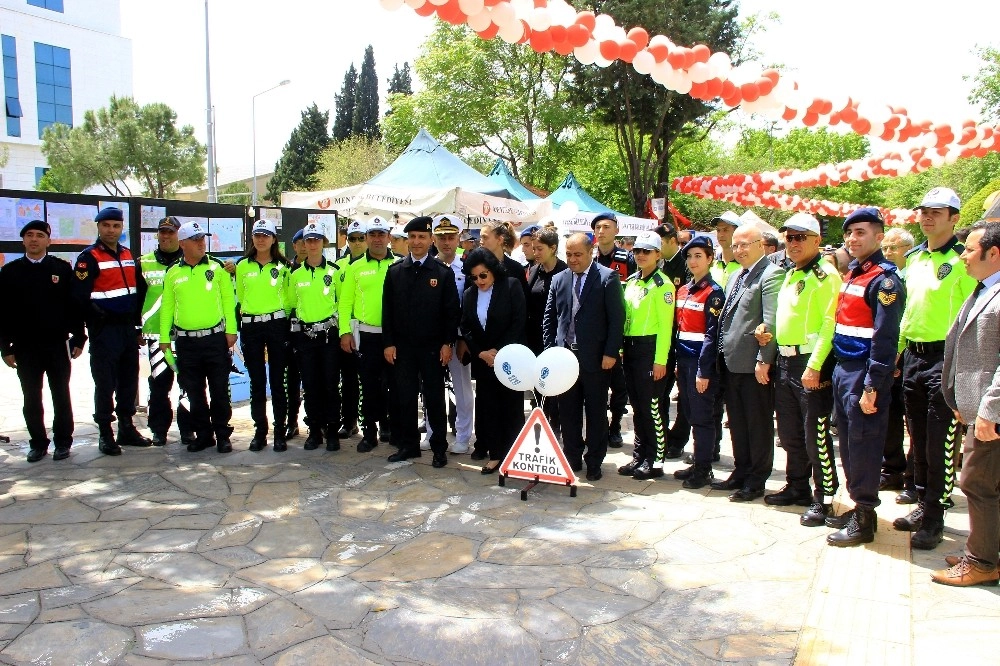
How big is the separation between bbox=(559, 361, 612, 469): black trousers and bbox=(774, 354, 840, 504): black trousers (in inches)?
52.1

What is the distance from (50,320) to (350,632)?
4.54 metres

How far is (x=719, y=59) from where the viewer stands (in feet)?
23.7

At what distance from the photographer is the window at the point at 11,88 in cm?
5053

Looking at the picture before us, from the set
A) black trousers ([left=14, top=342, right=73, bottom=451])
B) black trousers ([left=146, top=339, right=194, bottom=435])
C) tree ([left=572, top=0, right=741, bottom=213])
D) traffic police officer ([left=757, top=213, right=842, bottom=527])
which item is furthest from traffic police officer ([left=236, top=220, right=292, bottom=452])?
tree ([left=572, top=0, right=741, bottom=213])

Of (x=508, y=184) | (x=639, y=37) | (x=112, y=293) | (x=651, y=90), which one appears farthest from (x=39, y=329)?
(x=651, y=90)

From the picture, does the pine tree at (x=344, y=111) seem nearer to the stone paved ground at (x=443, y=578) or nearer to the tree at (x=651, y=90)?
the tree at (x=651, y=90)

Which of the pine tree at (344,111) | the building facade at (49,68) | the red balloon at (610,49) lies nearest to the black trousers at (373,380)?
the red balloon at (610,49)

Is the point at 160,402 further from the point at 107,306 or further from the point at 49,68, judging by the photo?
the point at 49,68

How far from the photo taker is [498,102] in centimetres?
3225

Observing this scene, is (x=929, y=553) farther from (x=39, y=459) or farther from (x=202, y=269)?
(x=39, y=459)

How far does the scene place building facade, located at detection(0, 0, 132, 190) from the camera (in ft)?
168

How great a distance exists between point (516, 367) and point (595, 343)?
2.24 ft

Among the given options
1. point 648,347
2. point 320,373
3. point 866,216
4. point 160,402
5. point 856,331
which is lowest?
point 160,402

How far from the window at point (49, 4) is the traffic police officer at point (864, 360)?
6313 centimetres
